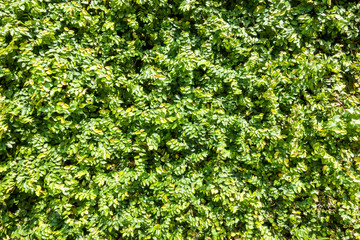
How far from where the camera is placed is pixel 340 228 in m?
2.56

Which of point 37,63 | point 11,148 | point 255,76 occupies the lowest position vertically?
point 11,148

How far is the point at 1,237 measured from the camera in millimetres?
2268

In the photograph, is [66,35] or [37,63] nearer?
[37,63]

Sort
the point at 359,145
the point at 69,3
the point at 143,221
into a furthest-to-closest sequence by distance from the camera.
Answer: the point at 359,145
the point at 143,221
the point at 69,3

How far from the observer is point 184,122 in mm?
2309

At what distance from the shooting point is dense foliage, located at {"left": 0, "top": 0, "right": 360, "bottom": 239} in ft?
7.17

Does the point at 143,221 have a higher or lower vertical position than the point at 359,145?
lower

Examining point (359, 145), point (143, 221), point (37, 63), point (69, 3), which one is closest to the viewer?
point (37, 63)

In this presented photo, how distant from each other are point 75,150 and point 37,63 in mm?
953

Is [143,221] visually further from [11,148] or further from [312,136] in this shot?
[312,136]

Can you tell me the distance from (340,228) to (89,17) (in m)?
3.88

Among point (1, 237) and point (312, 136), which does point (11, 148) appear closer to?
point (1, 237)

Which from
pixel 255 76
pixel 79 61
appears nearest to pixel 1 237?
pixel 79 61

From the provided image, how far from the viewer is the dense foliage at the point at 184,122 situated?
7.17ft
